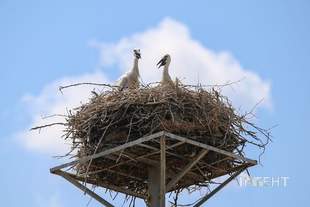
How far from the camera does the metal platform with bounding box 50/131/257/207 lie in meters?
9.72

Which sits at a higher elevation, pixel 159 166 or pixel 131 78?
pixel 131 78

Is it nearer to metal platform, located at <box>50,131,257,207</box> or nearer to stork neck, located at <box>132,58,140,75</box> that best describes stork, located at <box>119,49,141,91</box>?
stork neck, located at <box>132,58,140,75</box>

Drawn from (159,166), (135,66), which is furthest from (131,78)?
(159,166)

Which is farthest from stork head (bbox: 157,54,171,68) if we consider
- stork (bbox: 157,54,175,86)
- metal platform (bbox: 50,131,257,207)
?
metal platform (bbox: 50,131,257,207)

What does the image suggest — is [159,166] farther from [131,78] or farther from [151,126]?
[131,78]

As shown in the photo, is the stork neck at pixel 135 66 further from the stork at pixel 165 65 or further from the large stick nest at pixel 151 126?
the large stick nest at pixel 151 126

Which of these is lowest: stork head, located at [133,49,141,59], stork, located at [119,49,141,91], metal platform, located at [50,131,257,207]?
metal platform, located at [50,131,257,207]

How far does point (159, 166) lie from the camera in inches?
407

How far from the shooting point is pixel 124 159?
34.1 ft

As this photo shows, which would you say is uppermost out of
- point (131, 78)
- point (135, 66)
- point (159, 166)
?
point (135, 66)

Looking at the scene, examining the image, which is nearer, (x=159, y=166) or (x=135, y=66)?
(x=159, y=166)

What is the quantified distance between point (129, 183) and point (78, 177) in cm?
83

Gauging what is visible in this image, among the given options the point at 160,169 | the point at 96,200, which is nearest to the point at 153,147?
the point at 160,169

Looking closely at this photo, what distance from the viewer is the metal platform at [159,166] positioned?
31.9 feet
